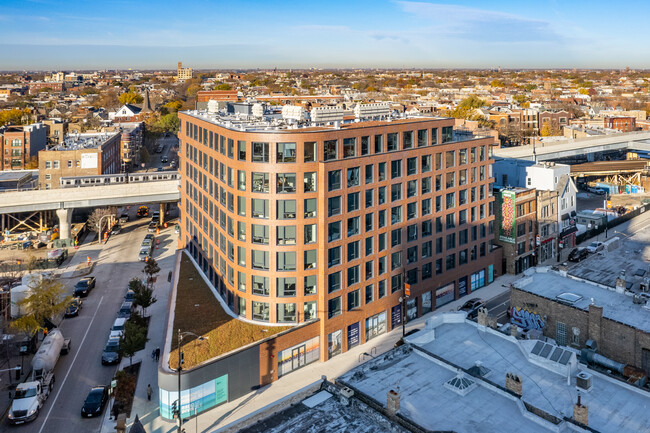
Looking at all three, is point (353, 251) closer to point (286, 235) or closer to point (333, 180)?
point (286, 235)

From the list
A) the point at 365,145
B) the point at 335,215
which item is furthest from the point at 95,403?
the point at 365,145

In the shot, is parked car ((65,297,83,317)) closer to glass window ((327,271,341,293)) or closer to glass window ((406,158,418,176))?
glass window ((327,271,341,293))

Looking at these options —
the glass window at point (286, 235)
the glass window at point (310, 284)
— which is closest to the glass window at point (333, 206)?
the glass window at point (286, 235)

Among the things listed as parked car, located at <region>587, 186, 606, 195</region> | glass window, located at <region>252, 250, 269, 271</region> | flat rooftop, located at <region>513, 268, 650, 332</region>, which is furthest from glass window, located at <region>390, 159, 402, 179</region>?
parked car, located at <region>587, 186, 606, 195</region>

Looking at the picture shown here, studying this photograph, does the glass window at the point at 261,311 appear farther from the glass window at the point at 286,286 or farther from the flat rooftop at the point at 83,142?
the flat rooftop at the point at 83,142

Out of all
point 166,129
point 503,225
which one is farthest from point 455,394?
point 166,129
